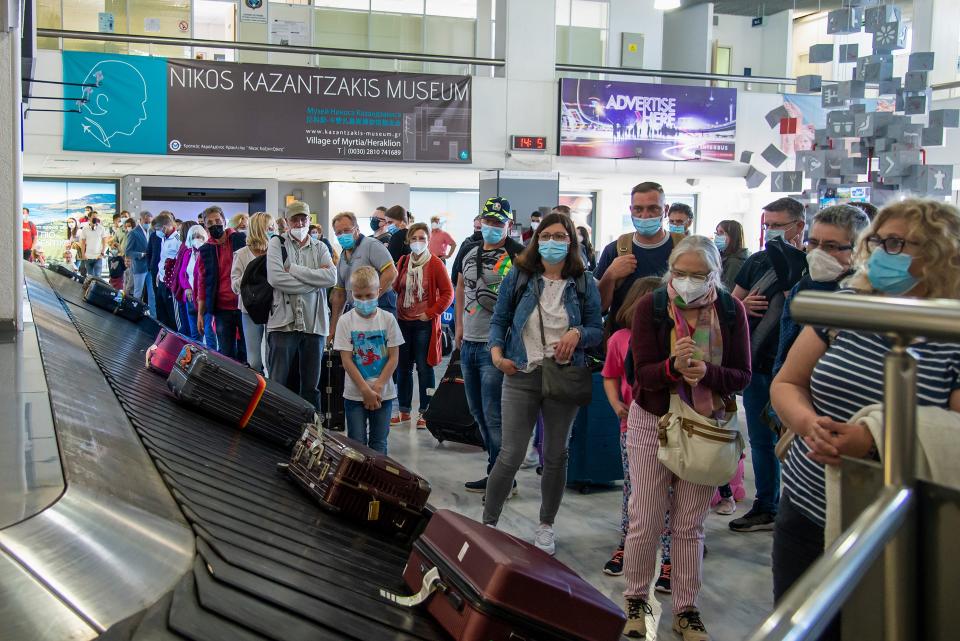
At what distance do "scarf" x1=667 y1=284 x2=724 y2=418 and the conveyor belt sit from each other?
1247 millimetres

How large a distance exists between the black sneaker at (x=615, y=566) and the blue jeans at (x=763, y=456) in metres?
1.08

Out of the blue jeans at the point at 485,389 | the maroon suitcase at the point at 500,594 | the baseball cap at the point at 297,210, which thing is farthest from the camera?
the baseball cap at the point at 297,210

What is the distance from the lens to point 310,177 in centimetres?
1900

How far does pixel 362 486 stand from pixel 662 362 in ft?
4.05

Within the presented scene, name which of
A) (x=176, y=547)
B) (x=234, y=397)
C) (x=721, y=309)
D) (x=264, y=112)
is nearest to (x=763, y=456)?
(x=721, y=309)

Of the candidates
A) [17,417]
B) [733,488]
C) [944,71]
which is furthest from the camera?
[944,71]

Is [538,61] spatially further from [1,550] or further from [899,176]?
[1,550]

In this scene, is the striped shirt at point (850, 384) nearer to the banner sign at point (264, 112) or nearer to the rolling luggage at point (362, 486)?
the rolling luggage at point (362, 486)

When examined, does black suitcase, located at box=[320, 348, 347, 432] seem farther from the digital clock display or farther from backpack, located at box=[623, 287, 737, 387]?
the digital clock display

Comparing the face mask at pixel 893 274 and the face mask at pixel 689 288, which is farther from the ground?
the face mask at pixel 893 274

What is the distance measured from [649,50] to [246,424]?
17.2 meters

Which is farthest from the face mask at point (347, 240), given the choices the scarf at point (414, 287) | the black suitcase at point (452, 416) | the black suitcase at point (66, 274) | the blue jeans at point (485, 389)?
the black suitcase at point (66, 274)

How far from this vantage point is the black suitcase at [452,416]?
639cm

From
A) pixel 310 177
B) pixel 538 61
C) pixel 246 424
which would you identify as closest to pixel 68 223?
pixel 310 177
